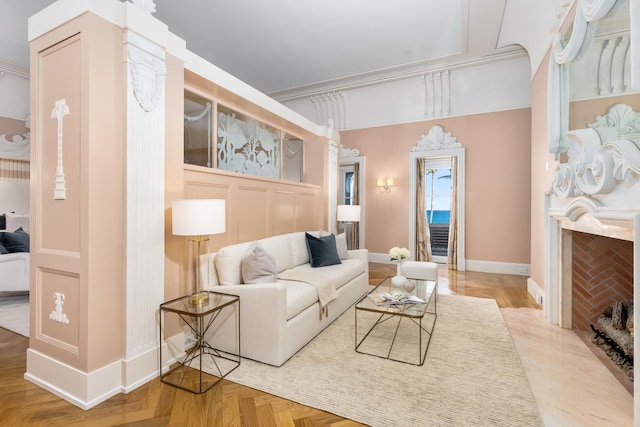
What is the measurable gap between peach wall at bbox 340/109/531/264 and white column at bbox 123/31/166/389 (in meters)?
5.07

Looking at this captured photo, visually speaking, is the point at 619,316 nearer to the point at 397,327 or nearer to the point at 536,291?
the point at 536,291

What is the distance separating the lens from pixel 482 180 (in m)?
5.82

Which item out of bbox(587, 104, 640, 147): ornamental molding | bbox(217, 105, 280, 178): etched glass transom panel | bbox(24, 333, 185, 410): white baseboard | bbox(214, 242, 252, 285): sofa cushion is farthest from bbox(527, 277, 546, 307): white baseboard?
bbox(24, 333, 185, 410): white baseboard

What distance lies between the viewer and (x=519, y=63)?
212 inches

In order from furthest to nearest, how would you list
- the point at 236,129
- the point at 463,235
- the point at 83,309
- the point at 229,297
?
the point at 463,235 → the point at 236,129 → the point at 229,297 → the point at 83,309

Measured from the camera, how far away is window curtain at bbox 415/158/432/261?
6.43m

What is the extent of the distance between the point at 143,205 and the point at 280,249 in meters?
1.72

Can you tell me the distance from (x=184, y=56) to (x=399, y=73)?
459 cm

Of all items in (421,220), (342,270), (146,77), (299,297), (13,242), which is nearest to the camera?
(146,77)

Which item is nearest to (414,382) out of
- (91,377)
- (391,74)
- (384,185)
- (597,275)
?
(91,377)

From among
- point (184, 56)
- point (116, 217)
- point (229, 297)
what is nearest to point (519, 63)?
point (184, 56)

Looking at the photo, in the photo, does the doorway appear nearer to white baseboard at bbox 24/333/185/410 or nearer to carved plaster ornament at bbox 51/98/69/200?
white baseboard at bbox 24/333/185/410

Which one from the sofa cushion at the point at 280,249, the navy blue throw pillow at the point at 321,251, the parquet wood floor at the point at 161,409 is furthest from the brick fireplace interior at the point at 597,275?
the sofa cushion at the point at 280,249

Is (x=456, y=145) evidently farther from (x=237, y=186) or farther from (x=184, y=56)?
(x=184, y=56)
